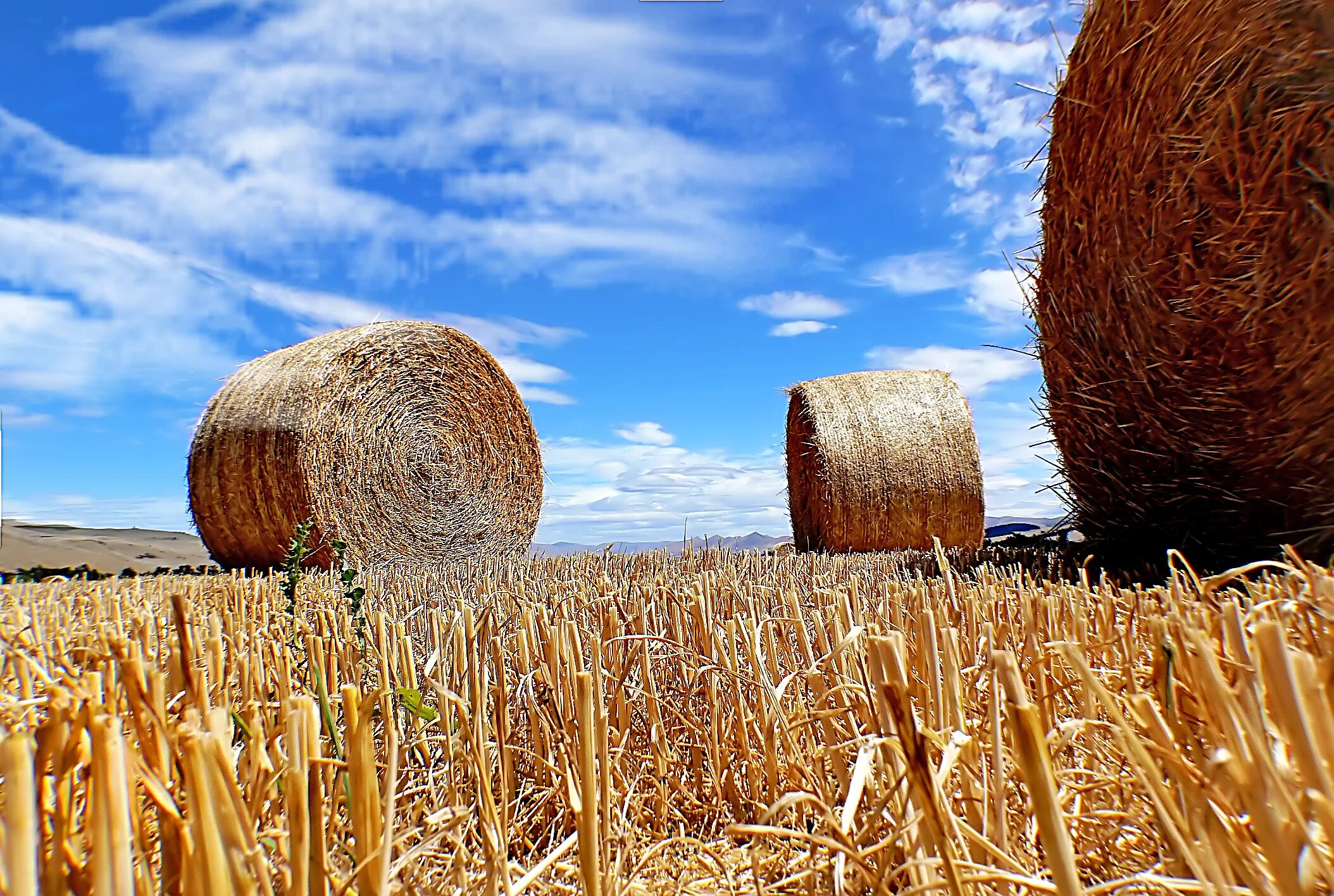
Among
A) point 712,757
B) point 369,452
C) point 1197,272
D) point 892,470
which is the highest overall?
point 1197,272

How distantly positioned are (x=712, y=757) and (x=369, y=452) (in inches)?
190

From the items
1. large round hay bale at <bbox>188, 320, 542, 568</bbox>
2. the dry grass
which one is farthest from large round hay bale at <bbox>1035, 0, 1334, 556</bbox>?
large round hay bale at <bbox>188, 320, 542, 568</bbox>

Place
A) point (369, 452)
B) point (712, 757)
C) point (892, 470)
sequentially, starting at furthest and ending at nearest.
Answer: point (892, 470) < point (369, 452) < point (712, 757)

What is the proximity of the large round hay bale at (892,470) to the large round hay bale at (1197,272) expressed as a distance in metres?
2.19

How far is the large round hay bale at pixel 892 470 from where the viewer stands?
5.77 meters

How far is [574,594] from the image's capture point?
193cm

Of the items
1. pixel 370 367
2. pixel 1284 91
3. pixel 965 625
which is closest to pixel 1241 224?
pixel 1284 91

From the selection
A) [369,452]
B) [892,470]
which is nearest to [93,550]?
[369,452]

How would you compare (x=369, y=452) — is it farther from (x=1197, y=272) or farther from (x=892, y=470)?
(x=1197, y=272)

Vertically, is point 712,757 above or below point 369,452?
below

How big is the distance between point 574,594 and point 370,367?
4.10m

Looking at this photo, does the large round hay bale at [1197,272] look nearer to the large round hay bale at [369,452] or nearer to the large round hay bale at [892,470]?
the large round hay bale at [892,470]

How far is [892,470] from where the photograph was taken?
228 inches

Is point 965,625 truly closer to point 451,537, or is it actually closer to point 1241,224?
point 1241,224
